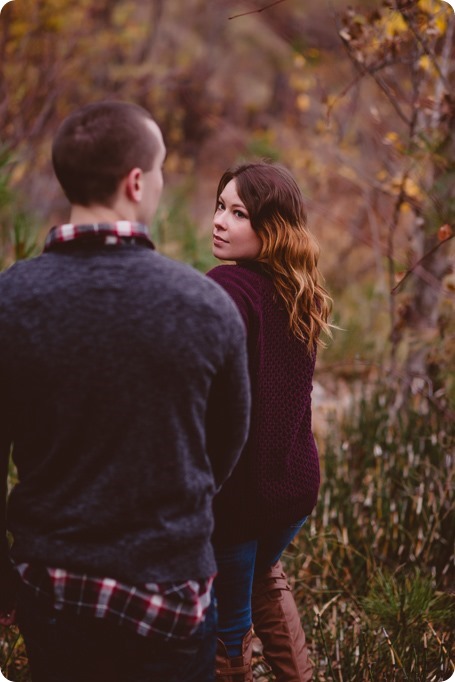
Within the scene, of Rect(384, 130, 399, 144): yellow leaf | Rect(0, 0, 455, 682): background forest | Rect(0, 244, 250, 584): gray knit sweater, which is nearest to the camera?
Rect(0, 244, 250, 584): gray knit sweater

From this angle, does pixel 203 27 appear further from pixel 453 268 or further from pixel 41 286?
pixel 41 286

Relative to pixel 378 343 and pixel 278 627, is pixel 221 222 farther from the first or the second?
pixel 378 343

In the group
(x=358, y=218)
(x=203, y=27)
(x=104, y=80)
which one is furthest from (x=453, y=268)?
(x=203, y=27)

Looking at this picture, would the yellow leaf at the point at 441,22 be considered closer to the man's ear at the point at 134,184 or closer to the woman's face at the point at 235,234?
the woman's face at the point at 235,234

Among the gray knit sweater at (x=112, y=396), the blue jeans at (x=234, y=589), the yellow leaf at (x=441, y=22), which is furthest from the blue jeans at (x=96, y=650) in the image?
the yellow leaf at (x=441, y=22)

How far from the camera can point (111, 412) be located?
4.84ft

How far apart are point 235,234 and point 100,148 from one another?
0.71 meters

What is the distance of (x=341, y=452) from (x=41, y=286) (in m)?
2.94

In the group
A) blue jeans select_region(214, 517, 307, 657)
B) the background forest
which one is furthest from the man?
the background forest

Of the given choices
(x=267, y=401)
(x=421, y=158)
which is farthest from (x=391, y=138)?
(x=267, y=401)

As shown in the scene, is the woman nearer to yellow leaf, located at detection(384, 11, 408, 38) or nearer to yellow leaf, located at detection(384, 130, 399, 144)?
yellow leaf, located at detection(384, 130, 399, 144)

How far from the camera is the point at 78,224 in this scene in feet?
5.01

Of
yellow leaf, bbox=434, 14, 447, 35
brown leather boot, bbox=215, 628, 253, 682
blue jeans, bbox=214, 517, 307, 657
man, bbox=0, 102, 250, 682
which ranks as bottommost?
brown leather boot, bbox=215, 628, 253, 682

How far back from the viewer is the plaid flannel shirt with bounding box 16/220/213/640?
1518 mm
